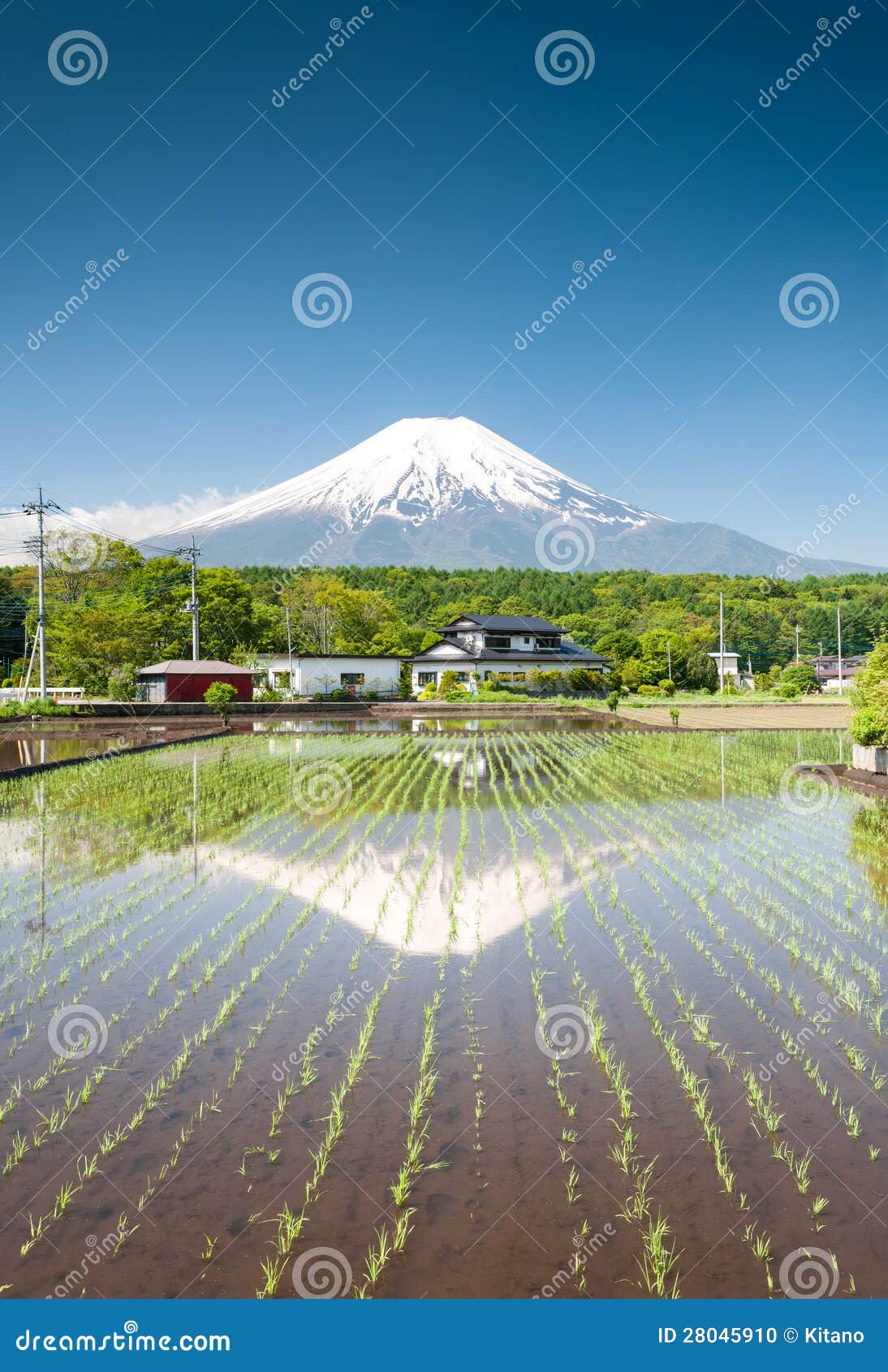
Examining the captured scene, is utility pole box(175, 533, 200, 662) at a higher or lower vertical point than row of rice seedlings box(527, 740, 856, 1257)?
higher

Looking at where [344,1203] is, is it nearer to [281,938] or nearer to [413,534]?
[281,938]

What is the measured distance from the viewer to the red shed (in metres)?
38.6

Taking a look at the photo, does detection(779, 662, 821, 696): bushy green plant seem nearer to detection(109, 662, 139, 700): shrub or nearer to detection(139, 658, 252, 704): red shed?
detection(139, 658, 252, 704): red shed

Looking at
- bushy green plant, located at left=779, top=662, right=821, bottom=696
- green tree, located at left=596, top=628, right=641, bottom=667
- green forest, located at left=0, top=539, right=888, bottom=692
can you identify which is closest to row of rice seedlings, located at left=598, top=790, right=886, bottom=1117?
green forest, located at left=0, top=539, right=888, bottom=692

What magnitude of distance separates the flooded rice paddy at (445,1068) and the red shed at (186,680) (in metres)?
28.5

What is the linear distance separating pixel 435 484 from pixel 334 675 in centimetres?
13758

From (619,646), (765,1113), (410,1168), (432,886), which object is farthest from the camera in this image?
(619,646)

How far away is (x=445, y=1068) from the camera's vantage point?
4715 millimetres

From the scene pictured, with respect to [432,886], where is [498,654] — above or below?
above

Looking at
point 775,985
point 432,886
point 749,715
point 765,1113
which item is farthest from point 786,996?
point 749,715

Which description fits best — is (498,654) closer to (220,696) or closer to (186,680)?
(186,680)

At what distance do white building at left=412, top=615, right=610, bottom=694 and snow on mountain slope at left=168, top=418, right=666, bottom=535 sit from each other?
98.5m

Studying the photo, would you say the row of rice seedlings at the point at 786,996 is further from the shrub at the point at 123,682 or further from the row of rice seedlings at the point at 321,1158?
the shrub at the point at 123,682

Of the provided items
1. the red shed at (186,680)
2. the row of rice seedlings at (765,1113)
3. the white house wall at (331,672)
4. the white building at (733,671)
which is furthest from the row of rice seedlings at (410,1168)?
the white building at (733,671)
